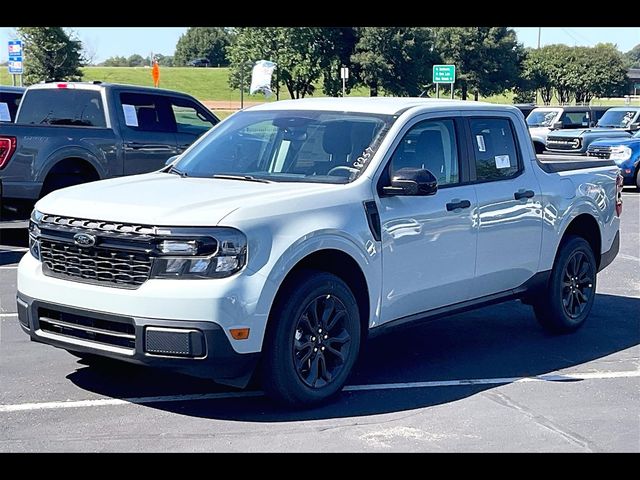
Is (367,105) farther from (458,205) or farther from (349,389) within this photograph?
(349,389)

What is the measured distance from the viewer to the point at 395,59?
56.9 metres

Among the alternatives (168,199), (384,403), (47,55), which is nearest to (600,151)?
(384,403)

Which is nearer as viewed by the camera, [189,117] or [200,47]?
[189,117]

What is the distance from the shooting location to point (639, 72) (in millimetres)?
109812

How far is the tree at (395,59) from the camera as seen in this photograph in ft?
183

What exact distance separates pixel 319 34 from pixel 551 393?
51.6 m

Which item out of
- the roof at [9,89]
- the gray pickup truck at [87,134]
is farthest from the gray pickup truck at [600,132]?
the roof at [9,89]

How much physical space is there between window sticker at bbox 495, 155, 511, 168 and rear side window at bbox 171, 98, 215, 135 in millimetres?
6668

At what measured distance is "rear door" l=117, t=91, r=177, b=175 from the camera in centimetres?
1212

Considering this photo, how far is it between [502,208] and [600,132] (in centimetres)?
1700

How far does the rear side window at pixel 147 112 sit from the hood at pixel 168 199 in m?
6.38

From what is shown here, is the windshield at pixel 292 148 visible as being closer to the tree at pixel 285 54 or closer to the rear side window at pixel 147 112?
the rear side window at pixel 147 112
